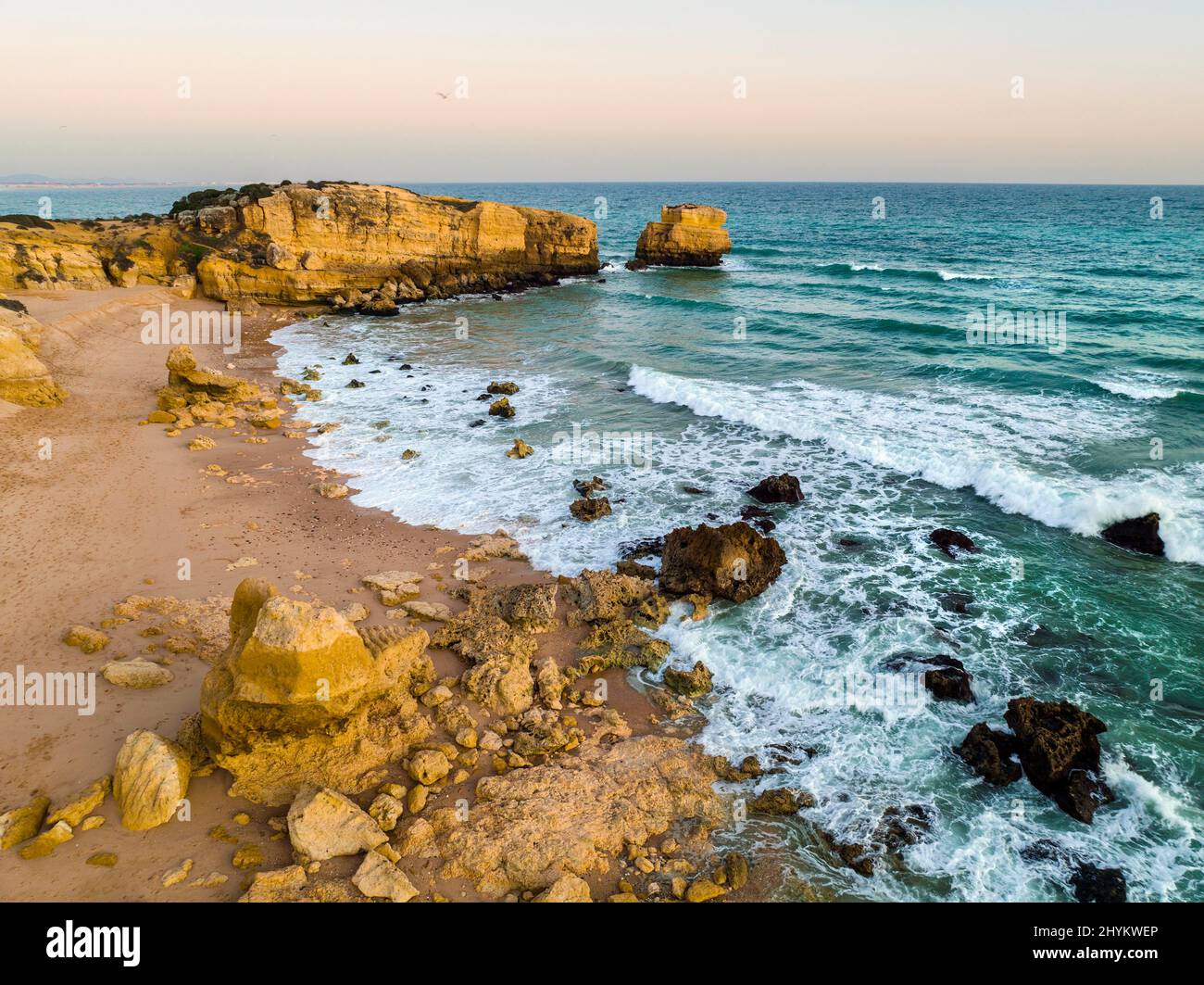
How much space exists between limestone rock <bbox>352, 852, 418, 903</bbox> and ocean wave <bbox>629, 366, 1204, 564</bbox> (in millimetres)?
14957

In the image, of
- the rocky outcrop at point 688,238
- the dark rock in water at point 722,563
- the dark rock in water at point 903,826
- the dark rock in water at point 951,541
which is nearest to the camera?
the dark rock in water at point 903,826

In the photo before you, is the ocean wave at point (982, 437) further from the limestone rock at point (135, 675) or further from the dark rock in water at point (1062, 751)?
the limestone rock at point (135, 675)

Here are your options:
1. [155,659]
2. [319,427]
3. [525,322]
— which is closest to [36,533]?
[155,659]

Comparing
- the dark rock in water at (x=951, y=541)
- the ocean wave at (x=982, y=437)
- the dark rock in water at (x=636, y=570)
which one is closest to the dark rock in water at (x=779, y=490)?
the dark rock in water at (x=951, y=541)

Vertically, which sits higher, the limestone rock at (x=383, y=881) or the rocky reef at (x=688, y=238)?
the rocky reef at (x=688, y=238)

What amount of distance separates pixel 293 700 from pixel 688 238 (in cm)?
5607

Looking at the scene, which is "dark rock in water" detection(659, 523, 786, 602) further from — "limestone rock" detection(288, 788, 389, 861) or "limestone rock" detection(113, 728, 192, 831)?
"limestone rock" detection(113, 728, 192, 831)

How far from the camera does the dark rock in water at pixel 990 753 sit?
8.43 meters

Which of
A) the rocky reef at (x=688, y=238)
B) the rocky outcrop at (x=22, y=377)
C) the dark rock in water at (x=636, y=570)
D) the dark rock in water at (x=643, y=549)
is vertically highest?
the rocky reef at (x=688, y=238)

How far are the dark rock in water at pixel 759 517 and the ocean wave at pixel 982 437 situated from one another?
480 cm

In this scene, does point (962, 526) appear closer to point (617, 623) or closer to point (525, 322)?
point (617, 623)

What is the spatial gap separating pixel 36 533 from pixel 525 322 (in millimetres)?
27857

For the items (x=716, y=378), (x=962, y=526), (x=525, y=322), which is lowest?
(x=962, y=526)

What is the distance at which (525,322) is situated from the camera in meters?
37.8
